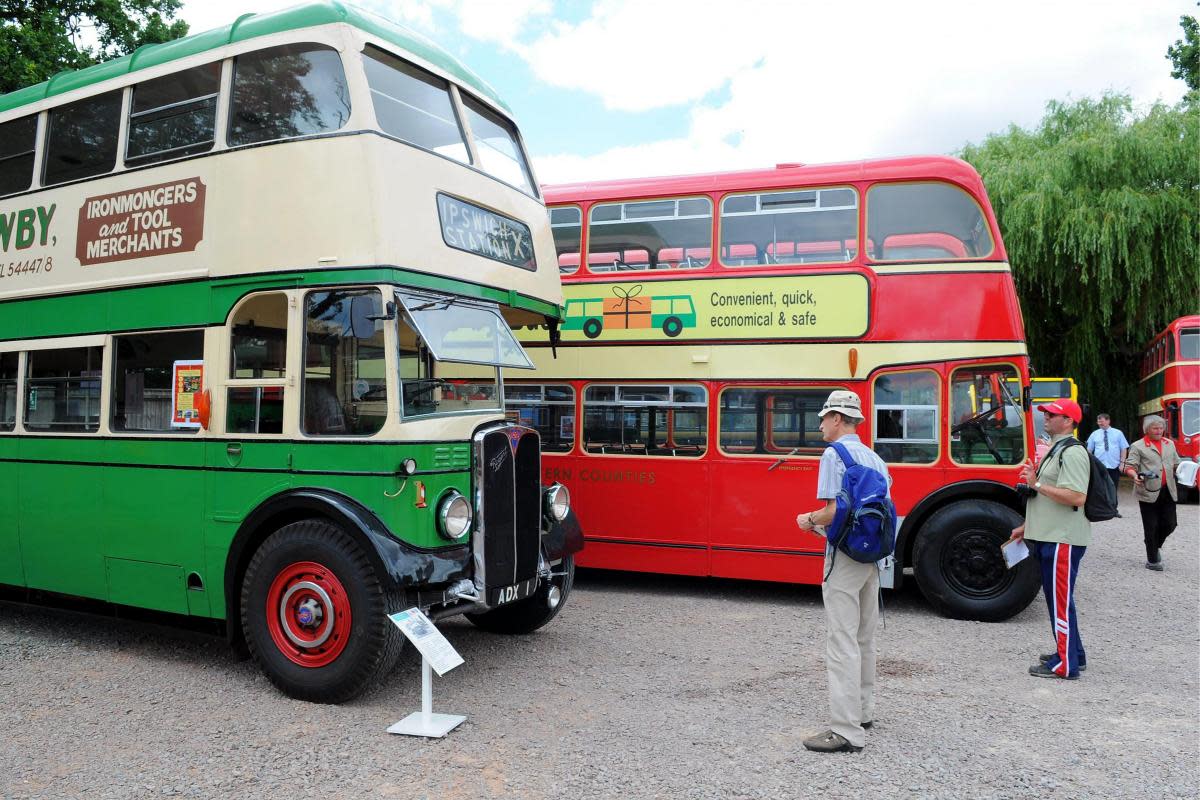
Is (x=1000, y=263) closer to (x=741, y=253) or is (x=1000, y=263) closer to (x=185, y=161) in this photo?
(x=741, y=253)

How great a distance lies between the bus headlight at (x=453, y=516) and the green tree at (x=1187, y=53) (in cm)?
2850

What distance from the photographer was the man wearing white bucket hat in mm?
4520

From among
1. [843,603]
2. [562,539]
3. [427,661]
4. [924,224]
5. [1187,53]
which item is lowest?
[427,661]

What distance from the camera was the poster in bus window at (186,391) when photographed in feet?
18.3

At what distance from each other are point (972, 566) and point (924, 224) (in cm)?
307

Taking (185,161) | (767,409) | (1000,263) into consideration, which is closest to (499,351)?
(185,161)

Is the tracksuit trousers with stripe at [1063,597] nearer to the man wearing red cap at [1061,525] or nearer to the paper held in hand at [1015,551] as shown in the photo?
the man wearing red cap at [1061,525]

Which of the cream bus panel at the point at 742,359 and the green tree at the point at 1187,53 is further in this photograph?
the green tree at the point at 1187,53

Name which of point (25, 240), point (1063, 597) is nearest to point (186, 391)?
point (25, 240)

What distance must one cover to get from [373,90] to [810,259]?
4353 mm

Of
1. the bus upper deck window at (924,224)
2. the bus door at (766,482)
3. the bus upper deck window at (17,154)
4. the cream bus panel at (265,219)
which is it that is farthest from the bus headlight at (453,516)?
the bus upper deck window at (924,224)

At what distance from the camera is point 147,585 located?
19.0ft

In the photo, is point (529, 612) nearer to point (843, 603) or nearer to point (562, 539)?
point (562, 539)

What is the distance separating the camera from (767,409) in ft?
26.6
